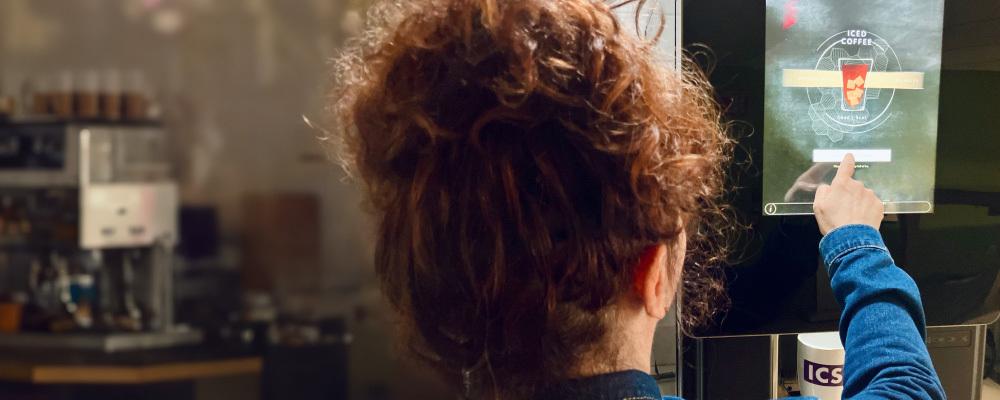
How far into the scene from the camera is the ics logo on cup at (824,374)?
0.80 meters

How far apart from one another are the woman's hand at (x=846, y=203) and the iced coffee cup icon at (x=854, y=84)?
45 mm

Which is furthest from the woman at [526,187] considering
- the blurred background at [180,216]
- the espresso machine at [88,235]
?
the espresso machine at [88,235]

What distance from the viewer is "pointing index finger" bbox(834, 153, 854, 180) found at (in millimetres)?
757

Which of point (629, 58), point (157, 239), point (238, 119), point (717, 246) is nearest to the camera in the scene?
point (629, 58)

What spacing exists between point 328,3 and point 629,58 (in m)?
2.99

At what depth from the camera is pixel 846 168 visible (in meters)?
0.76

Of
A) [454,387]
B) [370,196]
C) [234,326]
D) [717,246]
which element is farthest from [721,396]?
[234,326]

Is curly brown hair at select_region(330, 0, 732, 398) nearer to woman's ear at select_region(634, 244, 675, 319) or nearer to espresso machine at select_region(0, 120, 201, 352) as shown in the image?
woman's ear at select_region(634, 244, 675, 319)

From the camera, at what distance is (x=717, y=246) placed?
0.75 m

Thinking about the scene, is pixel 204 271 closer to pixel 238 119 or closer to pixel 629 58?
pixel 238 119

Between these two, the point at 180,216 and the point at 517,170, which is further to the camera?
the point at 180,216

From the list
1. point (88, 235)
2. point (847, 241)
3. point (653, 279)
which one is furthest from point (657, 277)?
point (88, 235)

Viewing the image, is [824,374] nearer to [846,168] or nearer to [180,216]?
[846,168]

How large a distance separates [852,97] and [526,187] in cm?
38
